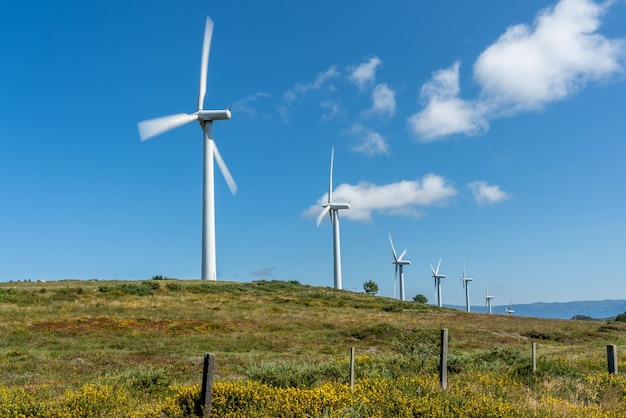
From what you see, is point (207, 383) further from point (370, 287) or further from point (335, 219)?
point (370, 287)

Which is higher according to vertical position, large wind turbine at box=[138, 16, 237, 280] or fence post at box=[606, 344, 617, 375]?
large wind turbine at box=[138, 16, 237, 280]

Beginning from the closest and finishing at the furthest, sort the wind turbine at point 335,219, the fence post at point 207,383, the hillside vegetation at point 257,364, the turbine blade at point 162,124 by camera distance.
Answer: the fence post at point 207,383 → the hillside vegetation at point 257,364 → the turbine blade at point 162,124 → the wind turbine at point 335,219

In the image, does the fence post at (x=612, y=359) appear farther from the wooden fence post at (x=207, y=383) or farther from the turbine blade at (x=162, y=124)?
the turbine blade at (x=162, y=124)

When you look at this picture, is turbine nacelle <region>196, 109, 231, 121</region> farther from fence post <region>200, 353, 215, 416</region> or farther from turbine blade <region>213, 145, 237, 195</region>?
fence post <region>200, 353, 215, 416</region>

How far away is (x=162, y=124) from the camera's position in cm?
6219

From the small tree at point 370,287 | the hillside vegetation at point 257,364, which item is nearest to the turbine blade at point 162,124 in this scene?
the hillside vegetation at point 257,364

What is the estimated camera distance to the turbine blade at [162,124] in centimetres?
5825

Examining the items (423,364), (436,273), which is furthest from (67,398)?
Answer: (436,273)

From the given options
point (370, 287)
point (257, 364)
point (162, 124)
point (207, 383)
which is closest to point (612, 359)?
point (257, 364)

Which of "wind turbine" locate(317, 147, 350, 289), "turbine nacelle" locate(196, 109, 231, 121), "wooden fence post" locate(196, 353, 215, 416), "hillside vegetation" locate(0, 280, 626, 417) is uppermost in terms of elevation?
"turbine nacelle" locate(196, 109, 231, 121)

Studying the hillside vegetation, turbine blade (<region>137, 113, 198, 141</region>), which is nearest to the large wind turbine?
turbine blade (<region>137, 113, 198, 141</region>)

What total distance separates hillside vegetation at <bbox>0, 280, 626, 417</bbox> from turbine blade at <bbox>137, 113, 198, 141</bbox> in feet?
65.3

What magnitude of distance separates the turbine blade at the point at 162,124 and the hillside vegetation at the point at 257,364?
19.9 metres

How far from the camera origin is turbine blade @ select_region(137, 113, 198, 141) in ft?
191
